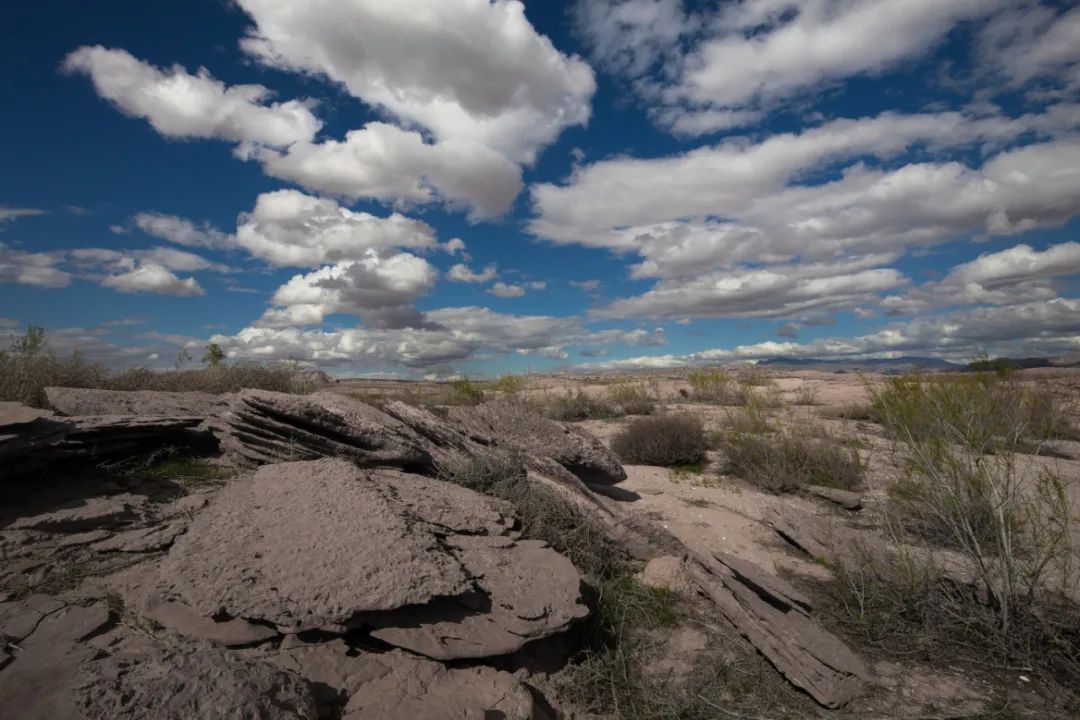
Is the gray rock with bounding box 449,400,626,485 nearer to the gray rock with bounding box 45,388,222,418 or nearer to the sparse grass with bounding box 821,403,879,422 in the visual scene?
the gray rock with bounding box 45,388,222,418

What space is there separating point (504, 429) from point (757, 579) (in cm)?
427

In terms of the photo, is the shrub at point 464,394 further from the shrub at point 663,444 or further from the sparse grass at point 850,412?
the sparse grass at point 850,412

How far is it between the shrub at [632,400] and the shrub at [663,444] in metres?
5.08

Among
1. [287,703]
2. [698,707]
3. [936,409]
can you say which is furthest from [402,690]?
[936,409]

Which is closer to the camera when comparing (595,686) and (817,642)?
(595,686)

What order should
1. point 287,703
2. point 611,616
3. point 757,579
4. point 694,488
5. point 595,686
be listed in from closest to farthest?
point 287,703, point 595,686, point 611,616, point 757,579, point 694,488

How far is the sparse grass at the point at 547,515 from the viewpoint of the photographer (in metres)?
5.06

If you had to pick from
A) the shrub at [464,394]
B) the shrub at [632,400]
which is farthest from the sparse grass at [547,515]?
the shrub at [632,400]

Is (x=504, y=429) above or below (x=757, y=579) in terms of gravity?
above

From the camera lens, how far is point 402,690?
9.66 feet

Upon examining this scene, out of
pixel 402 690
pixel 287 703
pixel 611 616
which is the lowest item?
pixel 611 616

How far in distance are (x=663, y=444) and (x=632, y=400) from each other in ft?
24.7

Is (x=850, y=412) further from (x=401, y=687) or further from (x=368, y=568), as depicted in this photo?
(x=401, y=687)

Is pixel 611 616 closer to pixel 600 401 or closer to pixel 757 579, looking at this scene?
pixel 757 579
